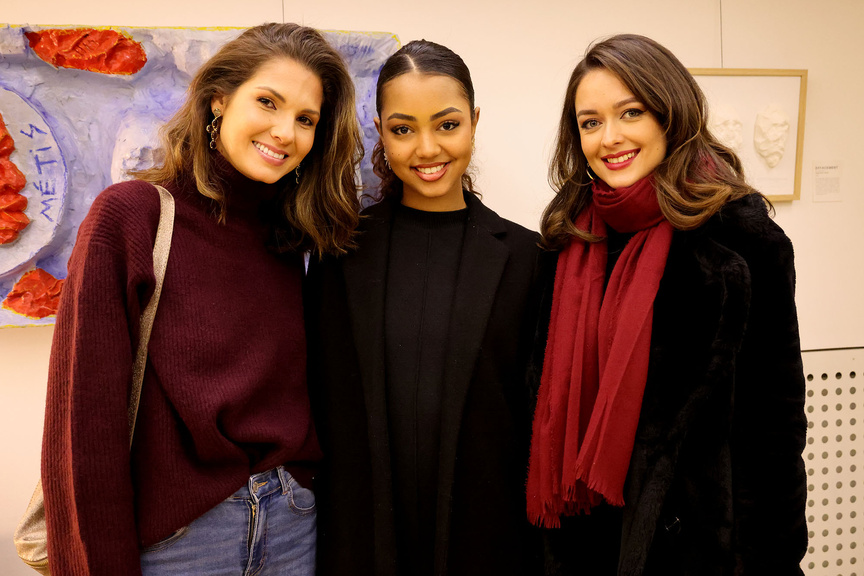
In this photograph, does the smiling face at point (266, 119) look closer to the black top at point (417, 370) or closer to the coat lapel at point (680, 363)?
the black top at point (417, 370)

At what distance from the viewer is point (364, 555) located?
154 cm

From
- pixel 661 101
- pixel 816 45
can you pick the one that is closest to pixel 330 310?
pixel 661 101

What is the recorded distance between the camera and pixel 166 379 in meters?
1.22

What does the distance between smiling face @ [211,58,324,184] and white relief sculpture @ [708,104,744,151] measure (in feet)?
5.53

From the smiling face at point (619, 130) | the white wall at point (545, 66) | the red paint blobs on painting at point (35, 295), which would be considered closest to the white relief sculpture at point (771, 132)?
the white wall at point (545, 66)

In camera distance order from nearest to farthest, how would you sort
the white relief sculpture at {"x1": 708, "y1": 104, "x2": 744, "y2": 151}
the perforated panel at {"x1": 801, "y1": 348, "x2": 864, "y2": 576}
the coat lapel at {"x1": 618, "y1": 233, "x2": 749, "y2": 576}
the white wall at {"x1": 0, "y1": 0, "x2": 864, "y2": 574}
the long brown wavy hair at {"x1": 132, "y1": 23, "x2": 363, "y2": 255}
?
1. the coat lapel at {"x1": 618, "y1": 233, "x2": 749, "y2": 576}
2. the long brown wavy hair at {"x1": 132, "y1": 23, "x2": 363, "y2": 255}
3. the white wall at {"x1": 0, "y1": 0, "x2": 864, "y2": 574}
4. the white relief sculpture at {"x1": 708, "y1": 104, "x2": 744, "y2": 151}
5. the perforated panel at {"x1": 801, "y1": 348, "x2": 864, "y2": 576}

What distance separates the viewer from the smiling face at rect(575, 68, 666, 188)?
1475 millimetres

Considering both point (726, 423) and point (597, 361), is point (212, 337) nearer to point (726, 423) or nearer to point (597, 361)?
point (597, 361)

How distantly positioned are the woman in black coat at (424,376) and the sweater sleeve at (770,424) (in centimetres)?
54

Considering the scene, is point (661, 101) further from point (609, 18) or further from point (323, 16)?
point (323, 16)

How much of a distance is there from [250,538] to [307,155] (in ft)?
3.28

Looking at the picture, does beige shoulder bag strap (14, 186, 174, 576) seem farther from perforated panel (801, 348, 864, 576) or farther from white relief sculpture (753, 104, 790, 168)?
perforated panel (801, 348, 864, 576)

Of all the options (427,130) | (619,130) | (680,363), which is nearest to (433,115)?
(427,130)

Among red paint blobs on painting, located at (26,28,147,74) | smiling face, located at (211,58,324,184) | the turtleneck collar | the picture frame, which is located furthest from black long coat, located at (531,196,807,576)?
red paint blobs on painting, located at (26,28,147,74)
